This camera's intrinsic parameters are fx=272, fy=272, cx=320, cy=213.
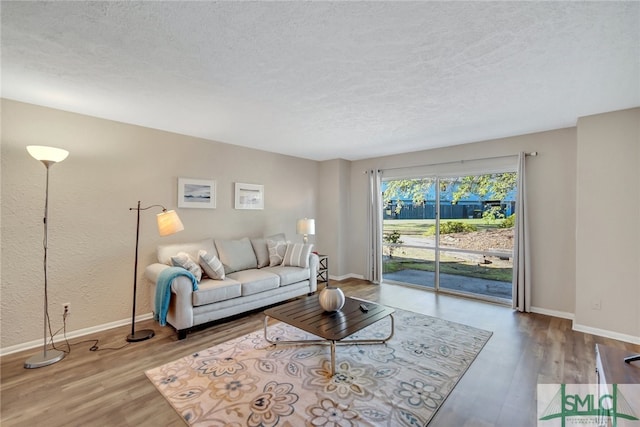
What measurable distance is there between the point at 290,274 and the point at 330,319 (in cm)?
154

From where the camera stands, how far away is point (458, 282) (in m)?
4.74

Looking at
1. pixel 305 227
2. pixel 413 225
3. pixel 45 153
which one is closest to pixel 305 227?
pixel 305 227

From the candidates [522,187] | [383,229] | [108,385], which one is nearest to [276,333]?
[108,385]

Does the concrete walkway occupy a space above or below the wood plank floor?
above

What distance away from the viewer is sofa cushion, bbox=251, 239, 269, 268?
14.1 feet

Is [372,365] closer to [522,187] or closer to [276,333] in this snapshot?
[276,333]

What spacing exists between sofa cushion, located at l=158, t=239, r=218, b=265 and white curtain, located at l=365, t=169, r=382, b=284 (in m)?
2.99

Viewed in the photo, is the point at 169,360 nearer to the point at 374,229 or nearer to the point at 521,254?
the point at 374,229

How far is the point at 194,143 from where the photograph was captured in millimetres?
4012

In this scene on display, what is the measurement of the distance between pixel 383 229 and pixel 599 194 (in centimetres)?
319

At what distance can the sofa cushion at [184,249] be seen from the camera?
3.46m

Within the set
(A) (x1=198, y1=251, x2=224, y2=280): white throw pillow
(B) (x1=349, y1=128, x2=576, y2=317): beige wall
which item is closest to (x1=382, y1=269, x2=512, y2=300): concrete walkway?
(B) (x1=349, y1=128, x2=576, y2=317): beige wall

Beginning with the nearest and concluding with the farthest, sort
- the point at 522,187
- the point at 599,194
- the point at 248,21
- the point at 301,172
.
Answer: the point at 248,21 < the point at 599,194 < the point at 522,187 < the point at 301,172

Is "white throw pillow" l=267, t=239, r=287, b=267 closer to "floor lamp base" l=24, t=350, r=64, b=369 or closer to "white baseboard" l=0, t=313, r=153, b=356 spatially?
"white baseboard" l=0, t=313, r=153, b=356
